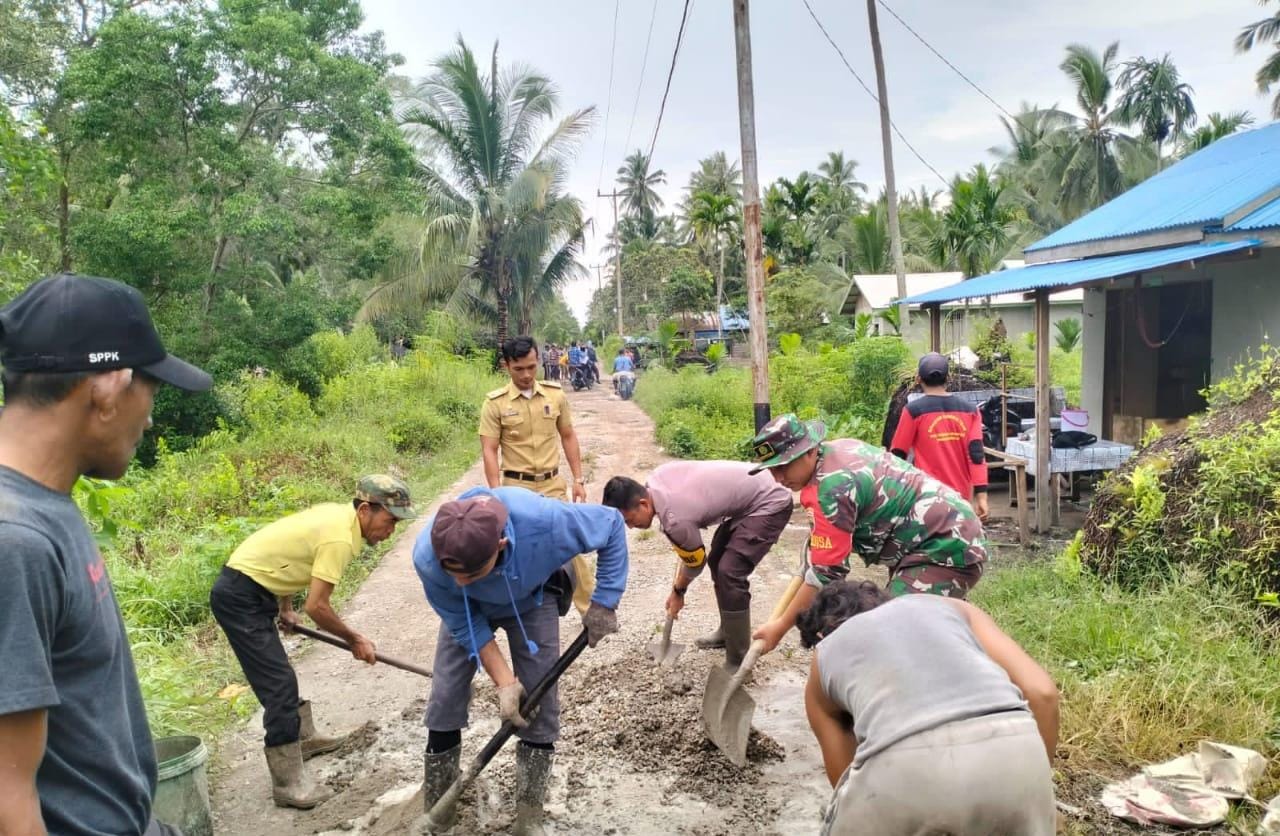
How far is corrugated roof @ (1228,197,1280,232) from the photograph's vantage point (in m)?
6.31

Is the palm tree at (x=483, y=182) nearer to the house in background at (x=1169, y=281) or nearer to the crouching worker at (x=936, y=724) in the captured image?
the house in background at (x=1169, y=281)

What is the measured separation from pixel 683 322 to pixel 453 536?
1198 inches

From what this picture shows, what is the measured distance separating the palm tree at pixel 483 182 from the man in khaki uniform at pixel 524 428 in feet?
44.4

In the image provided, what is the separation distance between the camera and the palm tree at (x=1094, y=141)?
A: 32.6 metres

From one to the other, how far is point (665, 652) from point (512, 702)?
179cm

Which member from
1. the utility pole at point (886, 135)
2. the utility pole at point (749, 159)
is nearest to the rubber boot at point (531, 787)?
the utility pole at point (749, 159)

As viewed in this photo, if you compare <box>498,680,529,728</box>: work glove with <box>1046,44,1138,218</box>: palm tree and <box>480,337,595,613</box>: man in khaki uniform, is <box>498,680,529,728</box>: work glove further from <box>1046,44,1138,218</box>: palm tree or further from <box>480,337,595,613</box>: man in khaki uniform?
<box>1046,44,1138,218</box>: palm tree

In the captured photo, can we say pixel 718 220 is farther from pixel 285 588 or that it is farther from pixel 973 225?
pixel 285 588

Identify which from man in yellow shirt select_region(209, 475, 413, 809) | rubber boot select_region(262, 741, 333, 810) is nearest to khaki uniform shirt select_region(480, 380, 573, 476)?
man in yellow shirt select_region(209, 475, 413, 809)

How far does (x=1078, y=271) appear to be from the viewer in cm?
751

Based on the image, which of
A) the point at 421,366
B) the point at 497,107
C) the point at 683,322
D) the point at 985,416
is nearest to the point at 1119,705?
the point at 985,416

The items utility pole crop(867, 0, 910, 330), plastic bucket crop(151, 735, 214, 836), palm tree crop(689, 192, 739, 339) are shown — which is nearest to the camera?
plastic bucket crop(151, 735, 214, 836)

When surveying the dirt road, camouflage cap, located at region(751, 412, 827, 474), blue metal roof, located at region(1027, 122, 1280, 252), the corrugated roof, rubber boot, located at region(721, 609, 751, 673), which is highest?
blue metal roof, located at region(1027, 122, 1280, 252)

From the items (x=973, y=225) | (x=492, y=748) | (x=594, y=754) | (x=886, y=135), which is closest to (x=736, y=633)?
(x=594, y=754)
